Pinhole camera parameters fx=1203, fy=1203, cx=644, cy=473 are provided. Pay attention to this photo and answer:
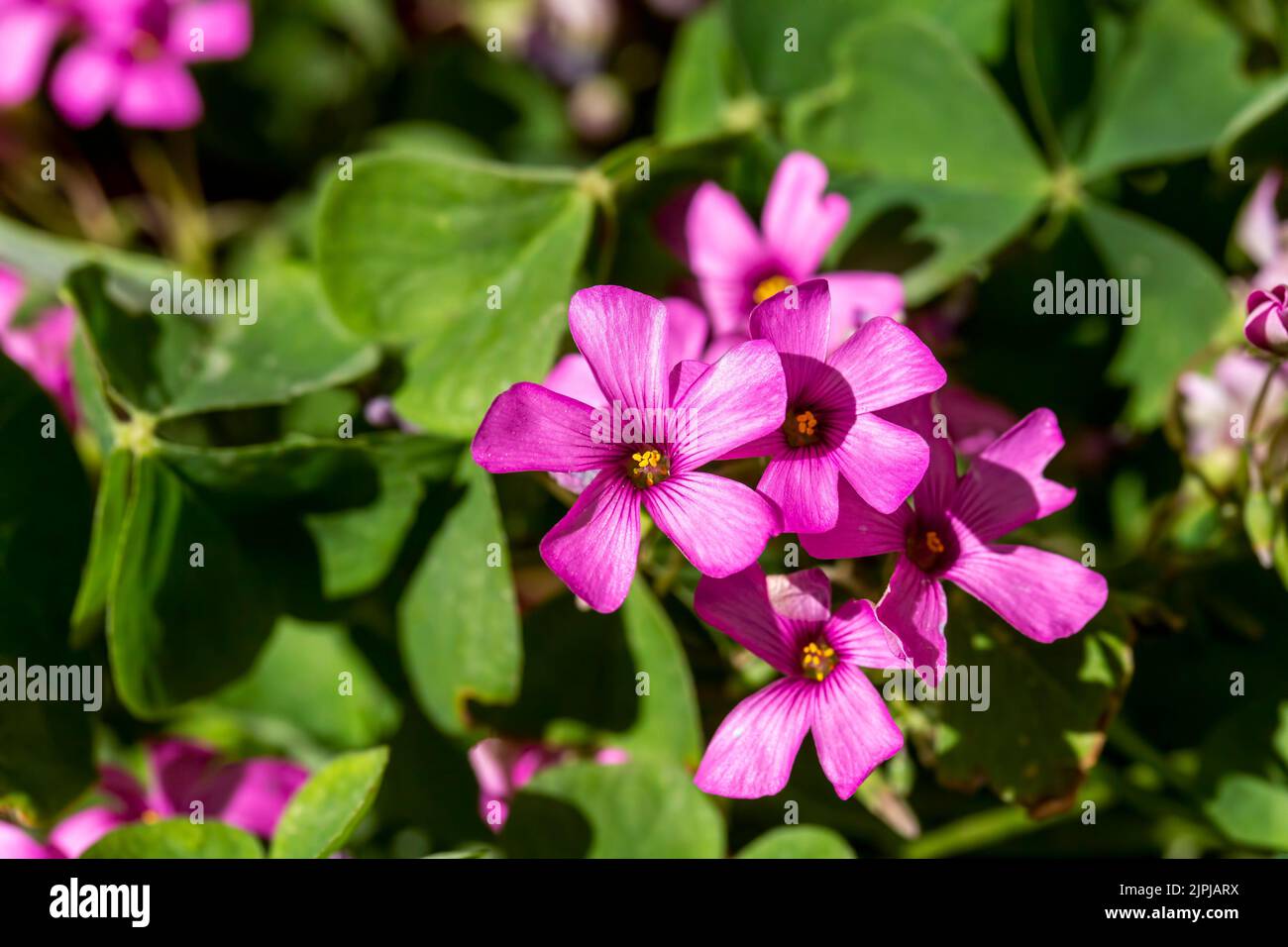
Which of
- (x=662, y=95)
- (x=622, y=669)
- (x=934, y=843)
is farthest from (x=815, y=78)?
(x=934, y=843)

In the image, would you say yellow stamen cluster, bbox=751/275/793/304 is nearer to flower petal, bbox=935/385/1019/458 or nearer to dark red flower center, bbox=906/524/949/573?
flower petal, bbox=935/385/1019/458

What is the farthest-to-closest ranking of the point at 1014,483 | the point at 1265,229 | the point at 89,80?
the point at 89,80 → the point at 1265,229 → the point at 1014,483

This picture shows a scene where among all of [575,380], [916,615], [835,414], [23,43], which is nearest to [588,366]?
[575,380]

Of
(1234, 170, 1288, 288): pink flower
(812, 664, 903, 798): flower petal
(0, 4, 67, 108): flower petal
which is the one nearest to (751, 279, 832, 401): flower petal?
(812, 664, 903, 798): flower petal

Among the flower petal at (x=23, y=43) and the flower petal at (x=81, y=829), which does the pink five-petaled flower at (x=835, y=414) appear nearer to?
the flower petal at (x=81, y=829)

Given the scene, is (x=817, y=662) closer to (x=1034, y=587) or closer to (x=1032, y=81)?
(x=1034, y=587)

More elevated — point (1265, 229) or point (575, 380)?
point (1265, 229)

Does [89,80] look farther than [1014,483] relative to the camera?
Yes
